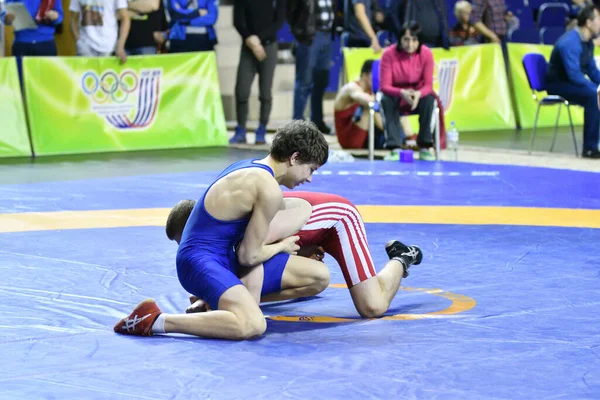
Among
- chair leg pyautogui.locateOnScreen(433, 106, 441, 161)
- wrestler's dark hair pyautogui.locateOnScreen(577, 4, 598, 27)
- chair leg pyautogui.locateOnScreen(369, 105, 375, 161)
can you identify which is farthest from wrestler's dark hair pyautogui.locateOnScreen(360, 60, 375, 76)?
wrestler's dark hair pyautogui.locateOnScreen(577, 4, 598, 27)

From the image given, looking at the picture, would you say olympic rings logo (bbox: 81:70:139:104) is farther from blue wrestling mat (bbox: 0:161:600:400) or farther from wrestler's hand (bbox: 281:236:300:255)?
wrestler's hand (bbox: 281:236:300:255)

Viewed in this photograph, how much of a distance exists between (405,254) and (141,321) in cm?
145

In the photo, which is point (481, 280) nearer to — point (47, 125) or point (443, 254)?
point (443, 254)

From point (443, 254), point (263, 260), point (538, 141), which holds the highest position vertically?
point (263, 260)

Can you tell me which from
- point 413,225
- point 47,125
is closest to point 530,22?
point 47,125

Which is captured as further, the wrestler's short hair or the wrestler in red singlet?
the wrestler's short hair

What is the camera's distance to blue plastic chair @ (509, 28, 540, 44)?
17656 millimetres

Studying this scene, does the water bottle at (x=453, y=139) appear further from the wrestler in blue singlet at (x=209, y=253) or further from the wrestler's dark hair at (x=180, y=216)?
the wrestler in blue singlet at (x=209, y=253)

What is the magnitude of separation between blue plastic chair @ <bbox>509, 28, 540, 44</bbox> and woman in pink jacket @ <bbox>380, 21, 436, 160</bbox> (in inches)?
256

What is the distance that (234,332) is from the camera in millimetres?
4414

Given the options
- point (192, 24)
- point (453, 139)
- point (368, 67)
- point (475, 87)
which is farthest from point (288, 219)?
point (475, 87)

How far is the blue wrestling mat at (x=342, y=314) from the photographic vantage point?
3809 millimetres

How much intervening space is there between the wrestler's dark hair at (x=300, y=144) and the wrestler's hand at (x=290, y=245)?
40 centimetres

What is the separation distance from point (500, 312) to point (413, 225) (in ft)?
7.98
